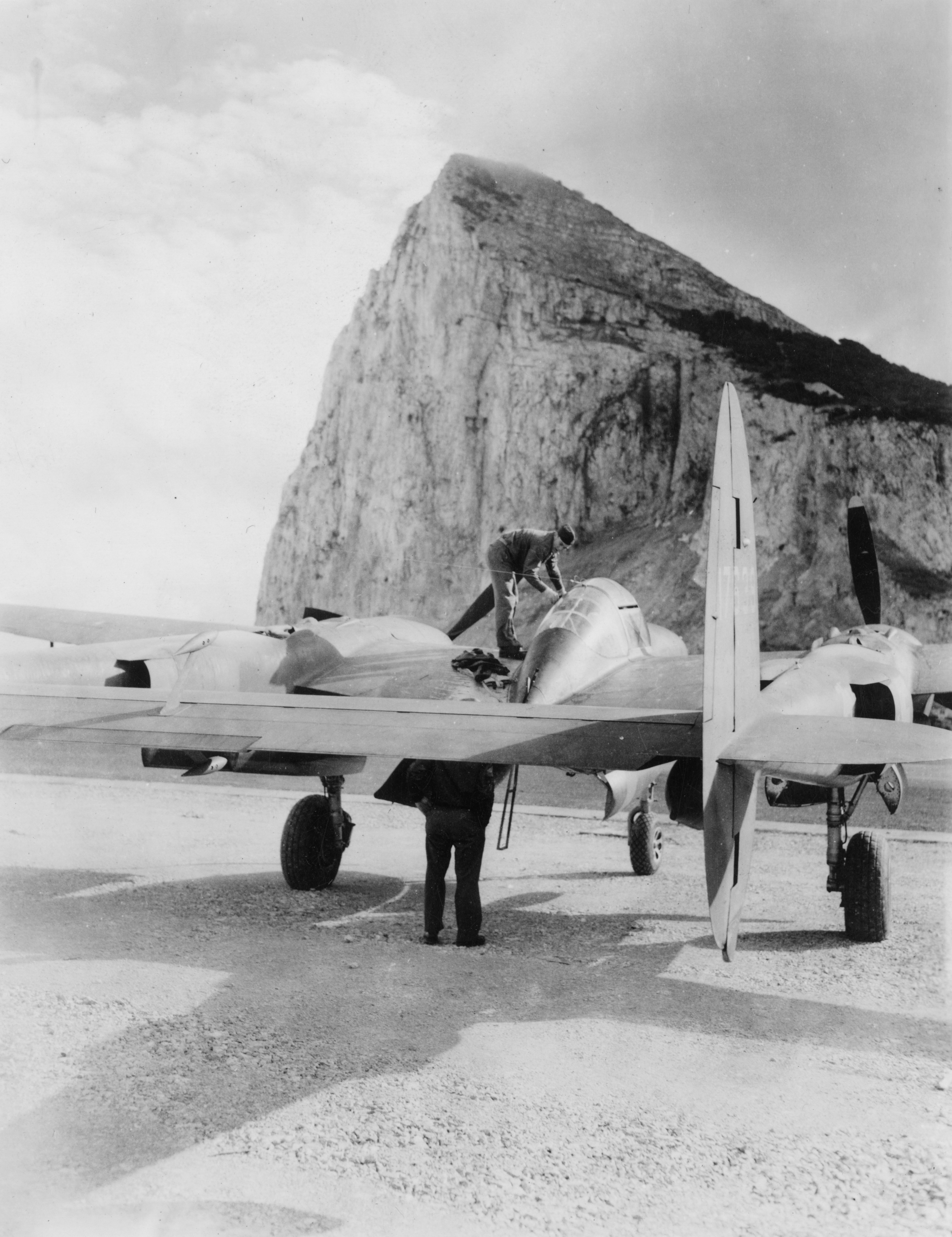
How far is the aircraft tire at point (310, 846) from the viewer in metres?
9.66

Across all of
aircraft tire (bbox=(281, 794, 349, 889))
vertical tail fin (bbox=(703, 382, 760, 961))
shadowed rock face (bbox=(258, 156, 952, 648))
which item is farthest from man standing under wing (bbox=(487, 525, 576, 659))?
shadowed rock face (bbox=(258, 156, 952, 648))

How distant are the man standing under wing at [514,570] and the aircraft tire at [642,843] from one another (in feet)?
7.33

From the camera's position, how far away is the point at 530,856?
12508mm

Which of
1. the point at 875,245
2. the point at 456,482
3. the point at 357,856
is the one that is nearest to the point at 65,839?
the point at 357,856

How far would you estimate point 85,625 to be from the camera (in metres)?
13.6

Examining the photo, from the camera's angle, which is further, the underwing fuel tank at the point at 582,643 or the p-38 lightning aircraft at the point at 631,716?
the underwing fuel tank at the point at 582,643

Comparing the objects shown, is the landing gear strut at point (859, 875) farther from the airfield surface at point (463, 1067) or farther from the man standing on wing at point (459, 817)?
the man standing on wing at point (459, 817)

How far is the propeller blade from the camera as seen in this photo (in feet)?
42.0

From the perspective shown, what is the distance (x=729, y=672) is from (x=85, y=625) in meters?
10.3

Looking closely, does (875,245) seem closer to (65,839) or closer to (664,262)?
(65,839)

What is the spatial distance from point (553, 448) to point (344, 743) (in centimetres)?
4265

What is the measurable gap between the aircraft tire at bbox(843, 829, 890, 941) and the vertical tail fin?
2.35 m

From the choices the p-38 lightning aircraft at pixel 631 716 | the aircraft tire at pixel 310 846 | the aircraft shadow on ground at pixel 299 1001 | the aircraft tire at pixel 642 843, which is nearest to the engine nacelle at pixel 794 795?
the p-38 lightning aircraft at pixel 631 716

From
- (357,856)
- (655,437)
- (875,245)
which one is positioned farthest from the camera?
(655,437)
